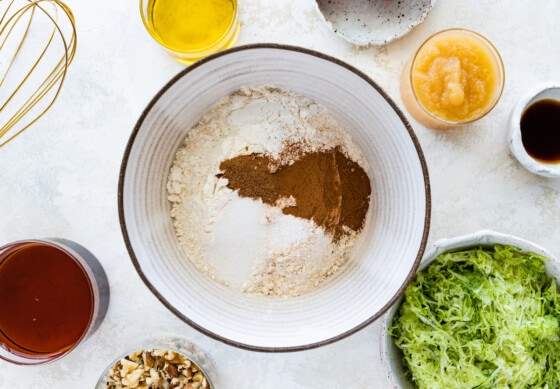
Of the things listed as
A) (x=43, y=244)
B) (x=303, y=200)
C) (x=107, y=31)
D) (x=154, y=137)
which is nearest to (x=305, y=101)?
(x=303, y=200)

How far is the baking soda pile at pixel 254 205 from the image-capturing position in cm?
112

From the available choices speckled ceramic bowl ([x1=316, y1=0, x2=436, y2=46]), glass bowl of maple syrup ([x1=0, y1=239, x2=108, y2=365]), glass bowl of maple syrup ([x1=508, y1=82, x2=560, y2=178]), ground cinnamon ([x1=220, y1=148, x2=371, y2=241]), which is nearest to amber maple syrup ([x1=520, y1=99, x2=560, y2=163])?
glass bowl of maple syrup ([x1=508, y1=82, x2=560, y2=178])

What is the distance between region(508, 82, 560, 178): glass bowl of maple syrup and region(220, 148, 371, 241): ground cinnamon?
40 cm

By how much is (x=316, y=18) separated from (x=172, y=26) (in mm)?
321

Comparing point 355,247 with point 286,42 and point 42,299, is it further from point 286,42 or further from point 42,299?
point 42,299

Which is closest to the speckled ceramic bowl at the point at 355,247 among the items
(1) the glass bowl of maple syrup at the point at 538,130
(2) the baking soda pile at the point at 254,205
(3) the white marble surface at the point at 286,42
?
(2) the baking soda pile at the point at 254,205

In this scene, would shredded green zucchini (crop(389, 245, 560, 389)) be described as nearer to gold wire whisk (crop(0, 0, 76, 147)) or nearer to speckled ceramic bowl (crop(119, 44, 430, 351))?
speckled ceramic bowl (crop(119, 44, 430, 351))

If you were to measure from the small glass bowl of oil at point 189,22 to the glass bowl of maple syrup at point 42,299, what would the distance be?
508mm

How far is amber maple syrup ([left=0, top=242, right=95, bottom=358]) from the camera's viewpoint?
120 cm

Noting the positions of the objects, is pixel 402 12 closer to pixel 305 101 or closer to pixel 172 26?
pixel 305 101

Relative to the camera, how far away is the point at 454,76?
3.84 feet

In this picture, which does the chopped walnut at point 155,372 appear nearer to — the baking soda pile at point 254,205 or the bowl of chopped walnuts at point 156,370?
the bowl of chopped walnuts at point 156,370

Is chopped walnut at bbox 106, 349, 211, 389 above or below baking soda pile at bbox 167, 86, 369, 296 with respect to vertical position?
below

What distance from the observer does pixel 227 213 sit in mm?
1117
